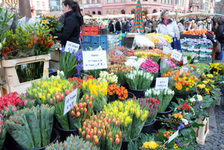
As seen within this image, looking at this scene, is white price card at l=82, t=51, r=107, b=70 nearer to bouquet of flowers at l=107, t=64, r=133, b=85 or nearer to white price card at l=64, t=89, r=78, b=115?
bouquet of flowers at l=107, t=64, r=133, b=85

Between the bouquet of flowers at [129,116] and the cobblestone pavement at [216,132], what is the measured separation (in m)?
1.52

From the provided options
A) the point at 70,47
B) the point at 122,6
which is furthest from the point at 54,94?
the point at 122,6

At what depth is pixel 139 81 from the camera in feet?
7.39

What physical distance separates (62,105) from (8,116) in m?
0.34

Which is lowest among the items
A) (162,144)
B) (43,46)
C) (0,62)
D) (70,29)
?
(162,144)

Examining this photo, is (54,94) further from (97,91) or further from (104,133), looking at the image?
(104,133)

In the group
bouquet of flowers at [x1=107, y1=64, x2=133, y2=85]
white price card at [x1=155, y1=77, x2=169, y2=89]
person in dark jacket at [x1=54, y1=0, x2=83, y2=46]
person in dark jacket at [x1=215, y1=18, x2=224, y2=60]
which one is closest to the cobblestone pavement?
white price card at [x1=155, y1=77, x2=169, y2=89]

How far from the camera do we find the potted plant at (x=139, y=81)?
86.9 inches

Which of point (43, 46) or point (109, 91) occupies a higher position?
point (43, 46)

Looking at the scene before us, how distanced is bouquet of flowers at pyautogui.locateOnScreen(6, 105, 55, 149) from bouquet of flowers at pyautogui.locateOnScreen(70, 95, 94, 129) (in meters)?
0.15

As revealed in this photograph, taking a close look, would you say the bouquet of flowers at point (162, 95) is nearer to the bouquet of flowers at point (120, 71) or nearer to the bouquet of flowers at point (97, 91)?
the bouquet of flowers at point (120, 71)

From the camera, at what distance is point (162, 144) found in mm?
1574

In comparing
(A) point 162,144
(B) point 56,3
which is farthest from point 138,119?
(B) point 56,3

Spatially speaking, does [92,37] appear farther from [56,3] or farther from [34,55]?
[56,3]
